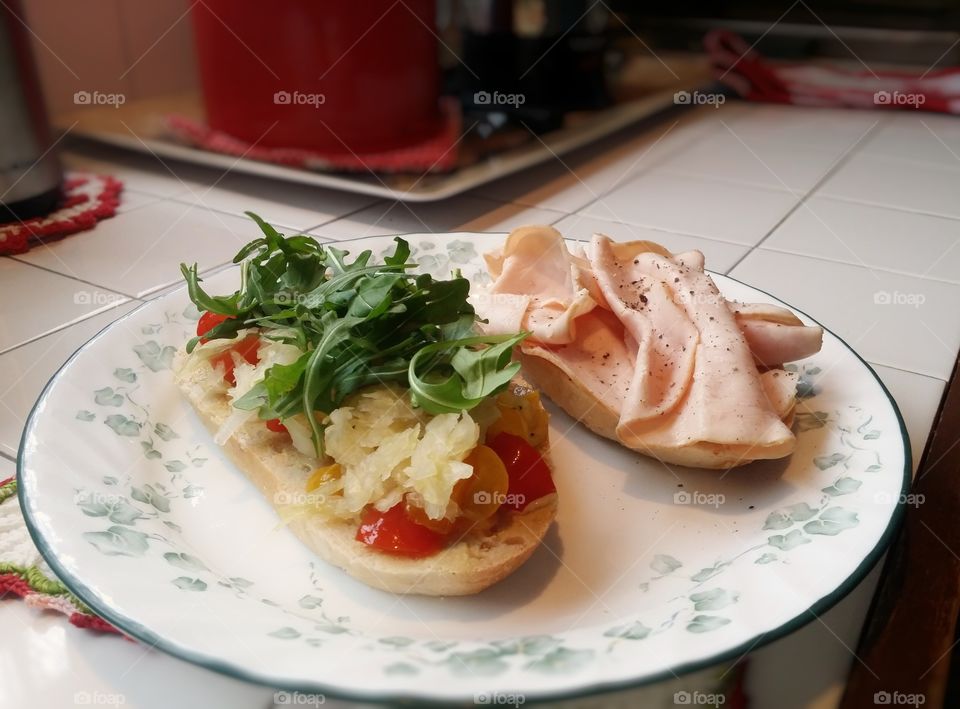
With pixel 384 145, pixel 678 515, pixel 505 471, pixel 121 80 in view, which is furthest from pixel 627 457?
pixel 121 80

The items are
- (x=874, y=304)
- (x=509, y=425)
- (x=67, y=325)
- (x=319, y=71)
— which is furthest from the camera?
(x=319, y=71)

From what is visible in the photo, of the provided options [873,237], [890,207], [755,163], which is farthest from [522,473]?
[755,163]

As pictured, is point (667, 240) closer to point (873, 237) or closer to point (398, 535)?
point (873, 237)

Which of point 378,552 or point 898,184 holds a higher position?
point 898,184

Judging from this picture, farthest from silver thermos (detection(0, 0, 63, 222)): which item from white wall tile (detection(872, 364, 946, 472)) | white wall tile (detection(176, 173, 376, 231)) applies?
white wall tile (detection(872, 364, 946, 472))

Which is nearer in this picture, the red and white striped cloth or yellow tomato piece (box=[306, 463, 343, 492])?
yellow tomato piece (box=[306, 463, 343, 492])

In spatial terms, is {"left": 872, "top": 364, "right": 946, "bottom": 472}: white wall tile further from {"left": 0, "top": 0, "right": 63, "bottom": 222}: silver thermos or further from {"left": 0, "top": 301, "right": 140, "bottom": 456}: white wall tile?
{"left": 0, "top": 0, "right": 63, "bottom": 222}: silver thermos

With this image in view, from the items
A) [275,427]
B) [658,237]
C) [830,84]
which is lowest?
[275,427]

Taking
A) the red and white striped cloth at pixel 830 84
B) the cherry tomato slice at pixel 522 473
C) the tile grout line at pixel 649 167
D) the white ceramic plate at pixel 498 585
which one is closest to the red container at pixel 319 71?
the tile grout line at pixel 649 167
